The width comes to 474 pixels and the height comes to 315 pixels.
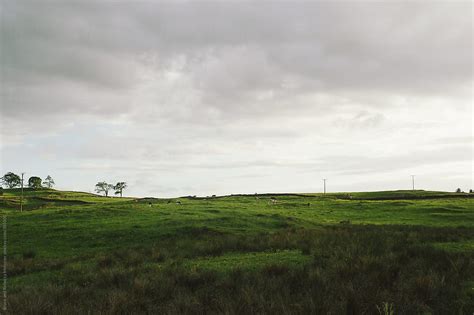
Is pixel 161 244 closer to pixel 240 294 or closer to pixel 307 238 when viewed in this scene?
pixel 307 238

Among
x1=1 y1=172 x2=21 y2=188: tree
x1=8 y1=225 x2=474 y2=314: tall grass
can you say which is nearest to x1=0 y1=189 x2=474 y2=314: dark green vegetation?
x1=8 y1=225 x2=474 y2=314: tall grass

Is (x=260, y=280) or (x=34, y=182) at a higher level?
(x=260, y=280)

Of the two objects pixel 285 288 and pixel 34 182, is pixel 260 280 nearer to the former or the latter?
pixel 285 288

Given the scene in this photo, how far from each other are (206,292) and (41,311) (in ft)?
14.6

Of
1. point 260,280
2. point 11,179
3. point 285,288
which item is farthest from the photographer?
point 11,179

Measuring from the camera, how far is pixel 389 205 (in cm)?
5672

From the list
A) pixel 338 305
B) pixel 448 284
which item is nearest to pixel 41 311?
pixel 338 305

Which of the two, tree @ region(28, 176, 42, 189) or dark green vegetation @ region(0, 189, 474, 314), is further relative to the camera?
tree @ region(28, 176, 42, 189)

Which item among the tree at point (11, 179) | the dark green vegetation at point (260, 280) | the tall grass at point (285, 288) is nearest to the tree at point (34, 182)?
the tree at point (11, 179)

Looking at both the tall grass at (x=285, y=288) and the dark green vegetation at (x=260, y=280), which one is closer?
the tall grass at (x=285, y=288)

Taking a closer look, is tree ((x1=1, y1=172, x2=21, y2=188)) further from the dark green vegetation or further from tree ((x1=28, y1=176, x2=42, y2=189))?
the dark green vegetation

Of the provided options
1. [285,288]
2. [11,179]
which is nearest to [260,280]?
[285,288]

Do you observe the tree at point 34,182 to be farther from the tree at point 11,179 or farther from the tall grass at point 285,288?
the tall grass at point 285,288

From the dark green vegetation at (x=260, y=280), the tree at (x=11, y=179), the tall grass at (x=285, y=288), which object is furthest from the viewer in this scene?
the tree at (x=11, y=179)
